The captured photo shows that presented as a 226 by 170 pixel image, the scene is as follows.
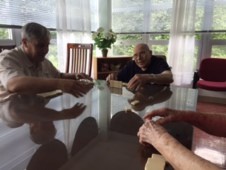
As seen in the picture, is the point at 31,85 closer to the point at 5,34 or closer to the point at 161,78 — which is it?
the point at 161,78

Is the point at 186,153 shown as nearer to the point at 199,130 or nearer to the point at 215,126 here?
the point at 199,130

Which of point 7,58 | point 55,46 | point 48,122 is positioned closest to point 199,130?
point 48,122

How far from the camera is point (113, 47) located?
4102 mm

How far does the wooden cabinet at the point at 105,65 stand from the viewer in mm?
3434

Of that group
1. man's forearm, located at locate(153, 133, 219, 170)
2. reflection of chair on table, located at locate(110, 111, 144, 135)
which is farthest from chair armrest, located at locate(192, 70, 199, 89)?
man's forearm, located at locate(153, 133, 219, 170)

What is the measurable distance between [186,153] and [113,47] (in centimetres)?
369

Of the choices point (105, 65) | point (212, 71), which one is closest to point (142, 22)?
point (105, 65)

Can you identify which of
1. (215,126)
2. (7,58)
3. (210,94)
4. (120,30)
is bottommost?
(210,94)

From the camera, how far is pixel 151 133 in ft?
2.16

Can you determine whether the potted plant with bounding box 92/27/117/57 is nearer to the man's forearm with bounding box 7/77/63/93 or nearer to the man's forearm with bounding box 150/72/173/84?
the man's forearm with bounding box 150/72/173/84

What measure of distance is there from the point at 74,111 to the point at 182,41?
2.84m

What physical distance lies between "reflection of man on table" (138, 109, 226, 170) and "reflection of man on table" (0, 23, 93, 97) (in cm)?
70

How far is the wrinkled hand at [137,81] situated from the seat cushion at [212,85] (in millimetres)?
1796

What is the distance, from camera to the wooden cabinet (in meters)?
3.43
